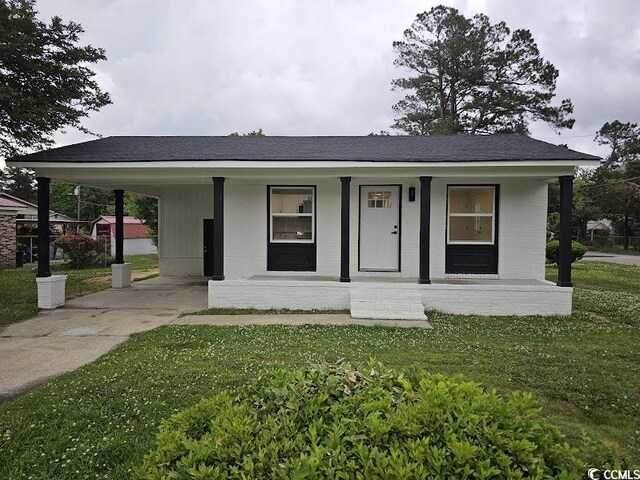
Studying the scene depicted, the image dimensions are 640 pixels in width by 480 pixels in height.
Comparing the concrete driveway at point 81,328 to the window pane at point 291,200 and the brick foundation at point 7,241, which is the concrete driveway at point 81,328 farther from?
the brick foundation at point 7,241

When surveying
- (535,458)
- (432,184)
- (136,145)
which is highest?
(136,145)

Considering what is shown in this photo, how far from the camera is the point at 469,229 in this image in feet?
30.6

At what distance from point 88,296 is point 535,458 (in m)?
10.6

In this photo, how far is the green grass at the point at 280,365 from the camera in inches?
118

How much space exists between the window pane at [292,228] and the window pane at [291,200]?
22 centimetres

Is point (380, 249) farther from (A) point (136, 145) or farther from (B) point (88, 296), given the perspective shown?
(B) point (88, 296)

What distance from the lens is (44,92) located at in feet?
29.6

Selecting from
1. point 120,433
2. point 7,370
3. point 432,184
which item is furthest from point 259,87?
point 120,433

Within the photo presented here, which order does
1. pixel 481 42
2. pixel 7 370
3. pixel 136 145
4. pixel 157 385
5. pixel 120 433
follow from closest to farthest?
pixel 120 433 → pixel 157 385 → pixel 7 370 → pixel 136 145 → pixel 481 42

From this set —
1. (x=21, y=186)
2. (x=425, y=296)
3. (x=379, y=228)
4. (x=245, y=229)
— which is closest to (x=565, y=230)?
(x=425, y=296)

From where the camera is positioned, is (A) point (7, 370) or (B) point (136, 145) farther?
(B) point (136, 145)

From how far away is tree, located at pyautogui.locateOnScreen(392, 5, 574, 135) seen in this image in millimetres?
25172

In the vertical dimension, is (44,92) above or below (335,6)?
below

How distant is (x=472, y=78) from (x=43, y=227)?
25530 millimetres
